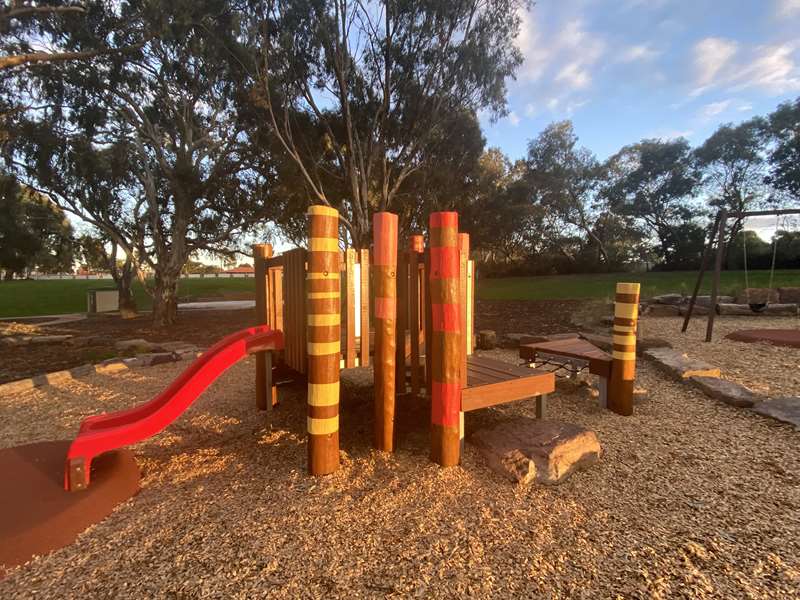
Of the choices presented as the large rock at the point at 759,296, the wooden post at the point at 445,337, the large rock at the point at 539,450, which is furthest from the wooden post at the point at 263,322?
the large rock at the point at 759,296

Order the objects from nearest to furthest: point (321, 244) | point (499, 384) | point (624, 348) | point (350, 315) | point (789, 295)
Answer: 1. point (321, 244)
2. point (499, 384)
3. point (350, 315)
4. point (624, 348)
5. point (789, 295)

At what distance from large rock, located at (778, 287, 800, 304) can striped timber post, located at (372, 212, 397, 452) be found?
1454 cm

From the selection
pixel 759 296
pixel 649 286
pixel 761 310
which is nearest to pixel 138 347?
pixel 761 310

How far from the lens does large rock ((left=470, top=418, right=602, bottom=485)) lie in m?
2.78

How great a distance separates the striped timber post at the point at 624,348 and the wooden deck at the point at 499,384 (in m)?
1.00

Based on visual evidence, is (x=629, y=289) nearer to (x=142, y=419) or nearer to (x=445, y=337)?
(x=445, y=337)

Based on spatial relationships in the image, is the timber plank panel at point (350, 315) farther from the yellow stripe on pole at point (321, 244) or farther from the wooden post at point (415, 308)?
the yellow stripe on pole at point (321, 244)

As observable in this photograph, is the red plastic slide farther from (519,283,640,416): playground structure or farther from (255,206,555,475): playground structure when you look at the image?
(519,283,640,416): playground structure

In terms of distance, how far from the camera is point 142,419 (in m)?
2.90

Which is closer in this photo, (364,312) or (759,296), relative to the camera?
(364,312)

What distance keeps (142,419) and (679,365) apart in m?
6.02

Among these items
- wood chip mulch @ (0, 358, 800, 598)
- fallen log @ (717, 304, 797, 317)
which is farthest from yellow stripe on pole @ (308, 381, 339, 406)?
fallen log @ (717, 304, 797, 317)

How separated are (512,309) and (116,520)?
1311cm

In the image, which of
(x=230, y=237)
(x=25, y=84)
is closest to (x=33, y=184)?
(x=25, y=84)
